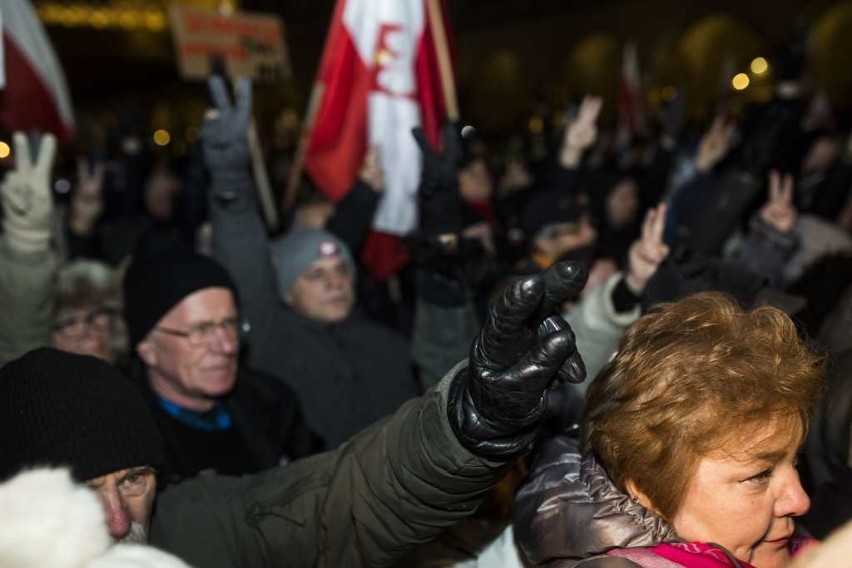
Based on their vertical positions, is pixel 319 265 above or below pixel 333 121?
below

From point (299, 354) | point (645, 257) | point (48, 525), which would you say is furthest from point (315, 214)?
point (48, 525)

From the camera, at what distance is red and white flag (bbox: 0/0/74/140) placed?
179 inches

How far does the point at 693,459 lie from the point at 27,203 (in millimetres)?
2472

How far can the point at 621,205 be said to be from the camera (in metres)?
6.48

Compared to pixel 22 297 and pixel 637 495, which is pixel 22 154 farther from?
pixel 637 495

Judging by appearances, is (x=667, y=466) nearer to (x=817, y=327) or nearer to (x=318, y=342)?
(x=817, y=327)

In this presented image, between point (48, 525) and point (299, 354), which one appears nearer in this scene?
point (48, 525)

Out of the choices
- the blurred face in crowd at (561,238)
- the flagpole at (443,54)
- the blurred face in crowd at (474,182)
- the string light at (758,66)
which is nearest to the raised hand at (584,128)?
the blurred face in crowd at (561,238)

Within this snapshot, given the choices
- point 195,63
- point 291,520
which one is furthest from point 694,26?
point 291,520

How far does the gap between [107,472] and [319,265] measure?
215 centimetres

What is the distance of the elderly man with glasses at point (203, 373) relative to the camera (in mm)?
2850

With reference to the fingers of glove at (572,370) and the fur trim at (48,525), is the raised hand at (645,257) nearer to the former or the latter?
the fingers of glove at (572,370)

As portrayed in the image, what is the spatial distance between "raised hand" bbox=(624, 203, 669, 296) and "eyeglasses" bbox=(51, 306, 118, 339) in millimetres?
1909

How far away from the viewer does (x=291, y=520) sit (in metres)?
2.02
